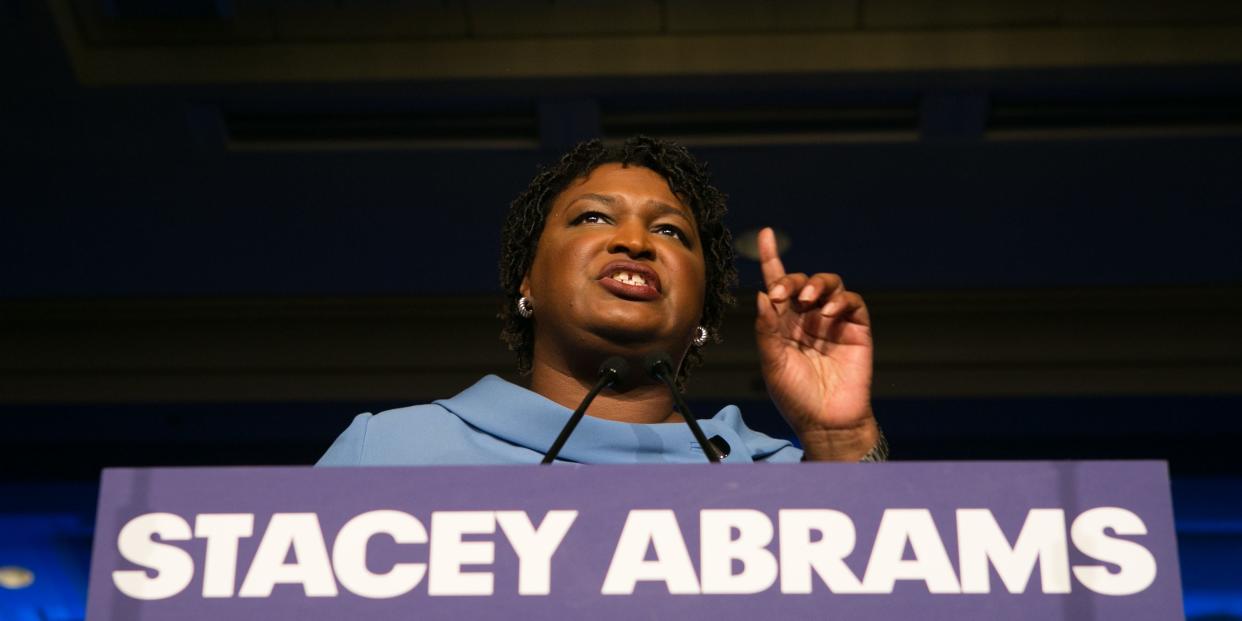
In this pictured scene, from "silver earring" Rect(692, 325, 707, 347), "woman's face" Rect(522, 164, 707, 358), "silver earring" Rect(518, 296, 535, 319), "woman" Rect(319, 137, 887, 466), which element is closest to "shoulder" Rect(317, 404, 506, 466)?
"woman" Rect(319, 137, 887, 466)

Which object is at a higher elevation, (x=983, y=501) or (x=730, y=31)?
(x=730, y=31)

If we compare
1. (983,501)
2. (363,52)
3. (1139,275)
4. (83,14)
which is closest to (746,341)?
(1139,275)

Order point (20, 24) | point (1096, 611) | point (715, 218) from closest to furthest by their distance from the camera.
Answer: point (1096, 611)
point (715, 218)
point (20, 24)

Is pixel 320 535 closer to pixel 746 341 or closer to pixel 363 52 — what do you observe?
pixel 363 52

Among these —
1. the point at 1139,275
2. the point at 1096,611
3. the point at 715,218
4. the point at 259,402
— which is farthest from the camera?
the point at 259,402

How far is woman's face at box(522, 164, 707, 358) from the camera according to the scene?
1.35 metres

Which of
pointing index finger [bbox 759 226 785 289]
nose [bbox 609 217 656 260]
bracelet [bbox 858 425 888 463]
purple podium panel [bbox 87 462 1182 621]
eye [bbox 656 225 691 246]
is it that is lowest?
purple podium panel [bbox 87 462 1182 621]

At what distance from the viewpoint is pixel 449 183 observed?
410 centimetres

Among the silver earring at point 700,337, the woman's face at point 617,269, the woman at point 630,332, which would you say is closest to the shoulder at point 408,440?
the woman at point 630,332

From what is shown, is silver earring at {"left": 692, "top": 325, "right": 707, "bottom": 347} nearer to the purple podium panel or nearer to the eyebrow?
the eyebrow

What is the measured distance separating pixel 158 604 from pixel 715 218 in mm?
936

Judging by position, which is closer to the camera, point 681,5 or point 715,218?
point 715,218

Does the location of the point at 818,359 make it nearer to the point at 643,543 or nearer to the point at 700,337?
the point at 700,337

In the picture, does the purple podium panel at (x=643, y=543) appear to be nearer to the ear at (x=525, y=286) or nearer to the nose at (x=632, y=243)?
the nose at (x=632, y=243)
